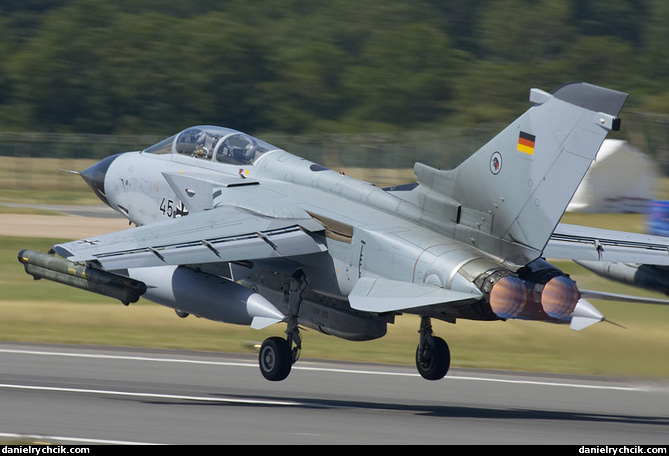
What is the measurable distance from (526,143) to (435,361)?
4332 mm

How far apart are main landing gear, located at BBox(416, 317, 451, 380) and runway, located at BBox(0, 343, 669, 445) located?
45 cm

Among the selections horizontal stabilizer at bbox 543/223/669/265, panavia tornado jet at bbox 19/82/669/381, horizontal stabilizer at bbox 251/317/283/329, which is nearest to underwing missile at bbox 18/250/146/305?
panavia tornado jet at bbox 19/82/669/381

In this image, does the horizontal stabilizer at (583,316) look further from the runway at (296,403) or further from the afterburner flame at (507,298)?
the runway at (296,403)

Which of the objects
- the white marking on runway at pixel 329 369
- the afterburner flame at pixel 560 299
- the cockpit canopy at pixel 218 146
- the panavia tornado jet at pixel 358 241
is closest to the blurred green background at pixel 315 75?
the white marking on runway at pixel 329 369

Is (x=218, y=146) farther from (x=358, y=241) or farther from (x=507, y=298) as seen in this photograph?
(x=507, y=298)

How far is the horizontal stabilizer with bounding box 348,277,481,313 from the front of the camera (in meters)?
12.9

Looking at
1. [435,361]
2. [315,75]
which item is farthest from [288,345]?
[315,75]

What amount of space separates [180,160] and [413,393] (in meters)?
5.96

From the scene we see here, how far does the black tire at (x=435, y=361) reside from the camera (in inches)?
621

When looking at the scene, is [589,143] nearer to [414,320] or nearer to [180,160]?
[180,160]

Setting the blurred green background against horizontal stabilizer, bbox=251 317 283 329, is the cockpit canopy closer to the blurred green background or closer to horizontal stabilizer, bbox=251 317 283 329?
horizontal stabilizer, bbox=251 317 283 329

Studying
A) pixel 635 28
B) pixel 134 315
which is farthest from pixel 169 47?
pixel 134 315

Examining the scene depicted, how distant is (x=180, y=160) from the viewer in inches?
711

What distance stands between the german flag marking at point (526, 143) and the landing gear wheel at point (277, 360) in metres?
5.01
